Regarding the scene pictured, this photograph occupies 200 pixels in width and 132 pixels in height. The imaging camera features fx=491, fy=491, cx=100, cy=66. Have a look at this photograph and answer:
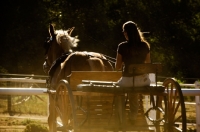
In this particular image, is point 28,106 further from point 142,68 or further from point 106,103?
point 142,68

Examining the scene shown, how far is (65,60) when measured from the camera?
31.3 feet

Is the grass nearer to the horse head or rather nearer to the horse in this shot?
the horse head

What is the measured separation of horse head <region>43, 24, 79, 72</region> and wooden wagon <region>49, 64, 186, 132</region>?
2.60m

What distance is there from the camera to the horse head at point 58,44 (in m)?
10.6

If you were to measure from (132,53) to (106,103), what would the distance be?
1.16m

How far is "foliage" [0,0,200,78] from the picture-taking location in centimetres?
3603

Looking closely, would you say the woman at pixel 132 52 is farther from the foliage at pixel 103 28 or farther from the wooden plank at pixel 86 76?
the foliage at pixel 103 28

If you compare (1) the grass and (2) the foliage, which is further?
(2) the foliage

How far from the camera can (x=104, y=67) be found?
947cm

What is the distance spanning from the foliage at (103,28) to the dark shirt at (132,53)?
2824 cm

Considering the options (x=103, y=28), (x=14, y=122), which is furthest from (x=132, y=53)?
(x=103, y=28)

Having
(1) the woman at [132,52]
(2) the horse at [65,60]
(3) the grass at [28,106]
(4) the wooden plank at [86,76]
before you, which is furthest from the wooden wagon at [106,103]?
(3) the grass at [28,106]

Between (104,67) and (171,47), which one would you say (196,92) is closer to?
(104,67)

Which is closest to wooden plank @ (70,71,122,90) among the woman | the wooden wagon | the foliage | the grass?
the wooden wagon
